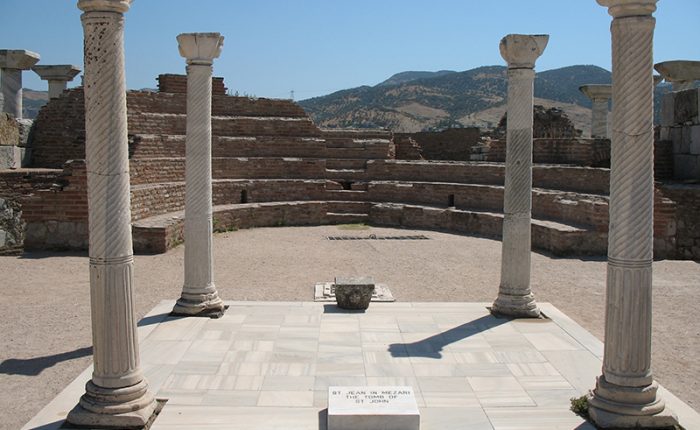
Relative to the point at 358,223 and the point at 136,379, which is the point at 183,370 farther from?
the point at 358,223

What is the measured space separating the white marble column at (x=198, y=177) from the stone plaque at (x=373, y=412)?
12.5 ft

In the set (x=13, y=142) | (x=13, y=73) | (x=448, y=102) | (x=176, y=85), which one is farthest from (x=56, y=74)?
(x=448, y=102)

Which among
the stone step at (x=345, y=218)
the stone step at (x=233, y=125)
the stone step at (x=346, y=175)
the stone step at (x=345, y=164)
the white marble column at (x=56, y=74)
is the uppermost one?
the white marble column at (x=56, y=74)

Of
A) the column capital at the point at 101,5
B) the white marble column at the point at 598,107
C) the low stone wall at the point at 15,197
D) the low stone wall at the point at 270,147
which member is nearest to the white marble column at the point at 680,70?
the white marble column at the point at 598,107

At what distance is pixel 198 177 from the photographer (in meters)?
8.83

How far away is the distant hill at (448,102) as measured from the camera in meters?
60.7

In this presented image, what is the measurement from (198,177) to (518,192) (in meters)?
4.41

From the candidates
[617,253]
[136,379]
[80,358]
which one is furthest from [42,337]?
[617,253]

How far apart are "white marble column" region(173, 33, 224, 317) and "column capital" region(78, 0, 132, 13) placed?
3.48 metres

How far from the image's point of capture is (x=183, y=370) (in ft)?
22.2

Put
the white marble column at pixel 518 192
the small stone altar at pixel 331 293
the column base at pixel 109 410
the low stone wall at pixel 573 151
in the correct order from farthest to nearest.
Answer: the low stone wall at pixel 573 151
the small stone altar at pixel 331 293
the white marble column at pixel 518 192
the column base at pixel 109 410

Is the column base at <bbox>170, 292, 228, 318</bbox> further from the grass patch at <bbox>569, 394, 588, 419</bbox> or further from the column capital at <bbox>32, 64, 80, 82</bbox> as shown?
the column capital at <bbox>32, 64, 80, 82</bbox>

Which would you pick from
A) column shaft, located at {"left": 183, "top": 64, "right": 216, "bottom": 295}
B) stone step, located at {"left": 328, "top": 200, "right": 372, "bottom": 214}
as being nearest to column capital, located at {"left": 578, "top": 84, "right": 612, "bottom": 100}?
stone step, located at {"left": 328, "top": 200, "right": 372, "bottom": 214}

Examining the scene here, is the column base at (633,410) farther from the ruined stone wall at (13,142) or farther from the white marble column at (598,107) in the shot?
the white marble column at (598,107)
